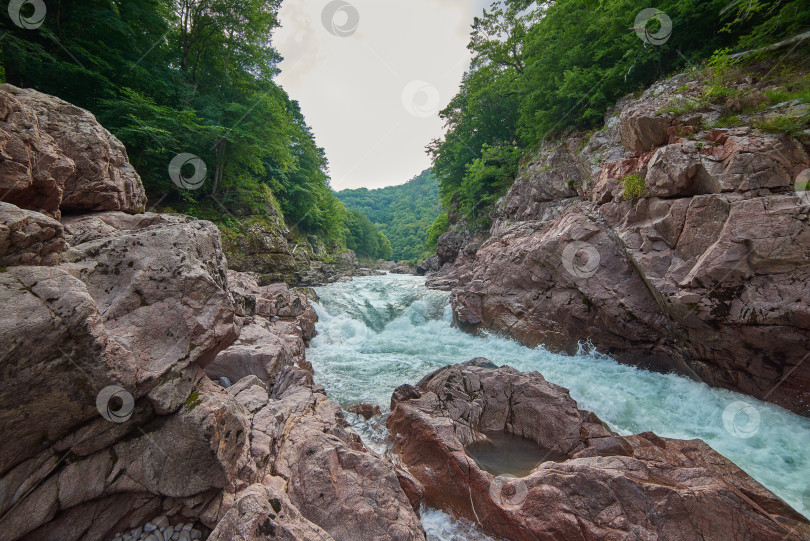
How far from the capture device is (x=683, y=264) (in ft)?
22.9

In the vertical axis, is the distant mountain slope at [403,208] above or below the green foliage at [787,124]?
above

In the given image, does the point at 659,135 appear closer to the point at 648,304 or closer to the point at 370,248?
the point at 648,304

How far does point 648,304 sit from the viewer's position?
8094mm

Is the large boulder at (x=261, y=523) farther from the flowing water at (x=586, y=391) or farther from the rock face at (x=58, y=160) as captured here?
the rock face at (x=58, y=160)

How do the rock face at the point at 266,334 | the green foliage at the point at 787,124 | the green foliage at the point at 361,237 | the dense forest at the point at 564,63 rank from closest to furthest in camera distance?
the green foliage at the point at 787,124, the rock face at the point at 266,334, the dense forest at the point at 564,63, the green foliage at the point at 361,237

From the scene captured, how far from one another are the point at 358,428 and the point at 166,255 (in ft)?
15.3

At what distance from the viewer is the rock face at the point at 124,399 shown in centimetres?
233

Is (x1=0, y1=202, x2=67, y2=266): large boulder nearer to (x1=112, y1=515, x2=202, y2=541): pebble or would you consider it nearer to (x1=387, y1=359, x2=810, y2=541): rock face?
(x1=112, y1=515, x2=202, y2=541): pebble

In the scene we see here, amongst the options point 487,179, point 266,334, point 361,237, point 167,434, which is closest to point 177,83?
point 266,334

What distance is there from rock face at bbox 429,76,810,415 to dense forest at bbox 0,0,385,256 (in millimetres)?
15263

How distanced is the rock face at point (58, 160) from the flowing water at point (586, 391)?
18.8 ft

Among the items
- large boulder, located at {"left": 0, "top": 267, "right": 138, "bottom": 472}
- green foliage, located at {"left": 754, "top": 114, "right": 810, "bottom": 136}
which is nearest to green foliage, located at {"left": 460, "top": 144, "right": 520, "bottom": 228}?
green foliage, located at {"left": 754, "top": 114, "right": 810, "bottom": 136}

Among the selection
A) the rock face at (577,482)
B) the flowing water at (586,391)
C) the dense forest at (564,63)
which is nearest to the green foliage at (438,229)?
the dense forest at (564,63)

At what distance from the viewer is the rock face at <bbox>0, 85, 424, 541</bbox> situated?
7.64 feet
